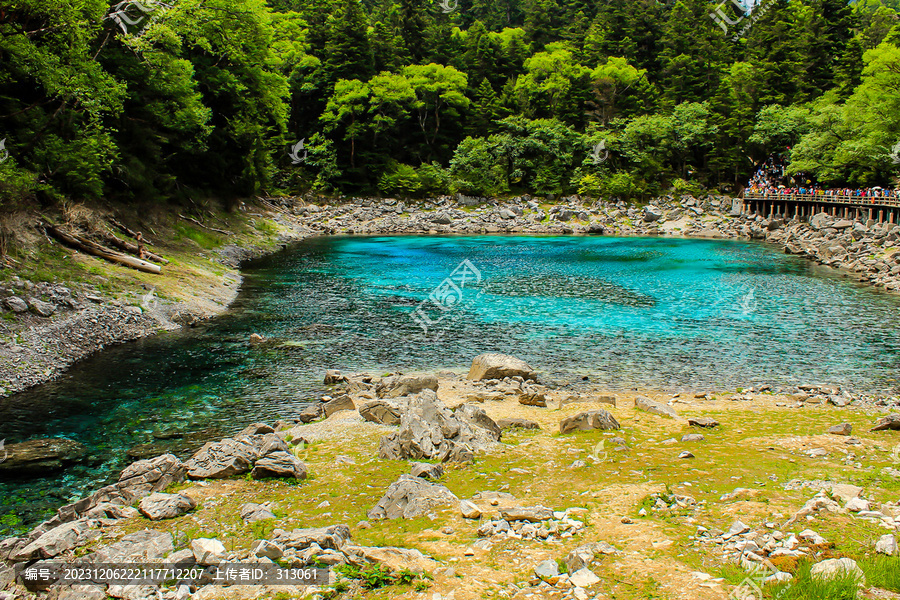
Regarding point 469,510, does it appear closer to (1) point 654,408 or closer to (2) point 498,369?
(1) point 654,408

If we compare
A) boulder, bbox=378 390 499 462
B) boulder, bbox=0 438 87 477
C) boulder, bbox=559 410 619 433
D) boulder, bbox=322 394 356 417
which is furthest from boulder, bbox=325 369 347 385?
boulder, bbox=559 410 619 433

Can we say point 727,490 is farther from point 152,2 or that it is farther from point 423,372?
point 152,2

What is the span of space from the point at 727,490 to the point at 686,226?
216 ft

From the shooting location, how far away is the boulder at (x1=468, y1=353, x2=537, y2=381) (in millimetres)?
19297

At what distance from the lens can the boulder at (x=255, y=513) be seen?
9.66 metres

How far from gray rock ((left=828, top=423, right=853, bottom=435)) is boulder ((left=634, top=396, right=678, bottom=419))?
11.3 feet

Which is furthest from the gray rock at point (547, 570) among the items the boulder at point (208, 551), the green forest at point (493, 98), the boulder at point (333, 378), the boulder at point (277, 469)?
→ the green forest at point (493, 98)

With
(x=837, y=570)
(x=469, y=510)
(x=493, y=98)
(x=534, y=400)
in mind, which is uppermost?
(x=493, y=98)

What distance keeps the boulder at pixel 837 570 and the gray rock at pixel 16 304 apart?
75.9ft

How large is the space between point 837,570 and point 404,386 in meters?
12.3

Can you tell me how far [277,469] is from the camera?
11367 millimetres

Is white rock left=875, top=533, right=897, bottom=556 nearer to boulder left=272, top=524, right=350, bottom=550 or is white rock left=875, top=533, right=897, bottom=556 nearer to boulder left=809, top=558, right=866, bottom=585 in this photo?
boulder left=809, top=558, right=866, bottom=585

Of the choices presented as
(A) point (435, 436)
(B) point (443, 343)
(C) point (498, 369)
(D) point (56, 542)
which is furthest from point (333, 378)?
(D) point (56, 542)

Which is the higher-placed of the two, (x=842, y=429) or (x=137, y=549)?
(x=842, y=429)
